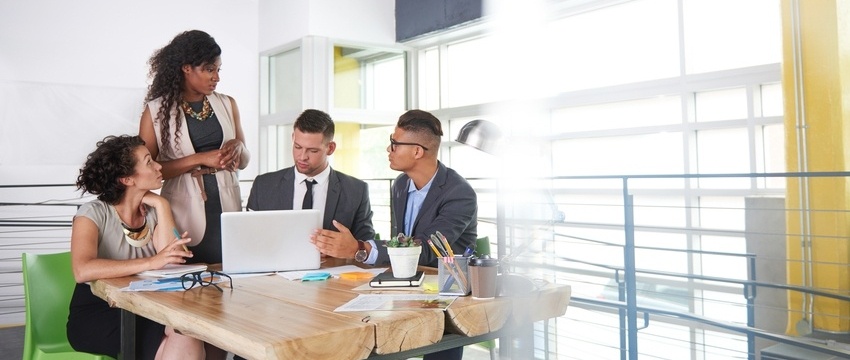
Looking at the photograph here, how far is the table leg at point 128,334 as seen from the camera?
1.86m

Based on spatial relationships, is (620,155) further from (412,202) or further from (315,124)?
(315,124)

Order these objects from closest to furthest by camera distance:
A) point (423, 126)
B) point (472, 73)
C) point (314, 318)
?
point (314, 318) → point (423, 126) → point (472, 73)

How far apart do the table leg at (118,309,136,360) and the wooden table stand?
0.06m

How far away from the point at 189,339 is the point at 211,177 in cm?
86

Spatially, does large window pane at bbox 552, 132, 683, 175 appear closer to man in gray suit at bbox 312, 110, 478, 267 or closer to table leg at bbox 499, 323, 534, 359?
man in gray suit at bbox 312, 110, 478, 267

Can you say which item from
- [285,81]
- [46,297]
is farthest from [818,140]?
[285,81]

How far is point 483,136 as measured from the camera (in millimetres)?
1952

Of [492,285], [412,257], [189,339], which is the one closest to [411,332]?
[492,285]

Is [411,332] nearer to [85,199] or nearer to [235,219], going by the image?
[235,219]

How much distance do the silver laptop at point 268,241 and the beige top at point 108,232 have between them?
0.36 meters

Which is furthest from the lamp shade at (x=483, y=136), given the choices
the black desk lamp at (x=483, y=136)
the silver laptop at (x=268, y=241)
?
the silver laptop at (x=268, y=241)

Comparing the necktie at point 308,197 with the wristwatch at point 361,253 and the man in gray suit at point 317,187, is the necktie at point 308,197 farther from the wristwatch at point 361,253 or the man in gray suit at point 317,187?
the wristwatch at point 361,253

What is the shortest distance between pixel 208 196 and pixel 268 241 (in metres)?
0.62

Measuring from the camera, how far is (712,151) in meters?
3.84
